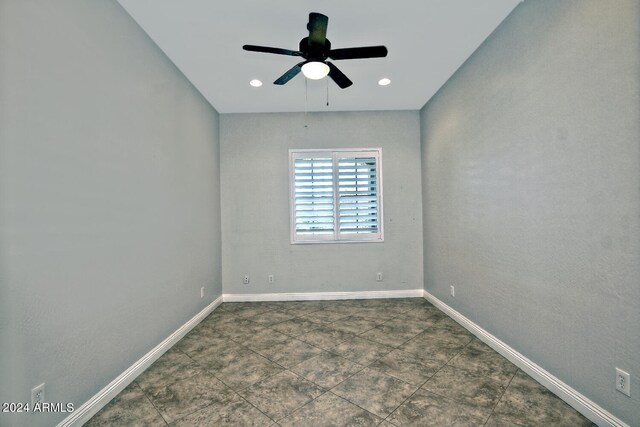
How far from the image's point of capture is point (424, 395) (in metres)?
1.88

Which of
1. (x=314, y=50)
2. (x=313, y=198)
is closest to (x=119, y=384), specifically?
(x=314, y=50)

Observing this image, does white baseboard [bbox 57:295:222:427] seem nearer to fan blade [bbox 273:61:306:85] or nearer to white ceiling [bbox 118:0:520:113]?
fan blade [bbox 273:61:306:85]

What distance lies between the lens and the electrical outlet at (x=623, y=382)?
A: 145 centimetres

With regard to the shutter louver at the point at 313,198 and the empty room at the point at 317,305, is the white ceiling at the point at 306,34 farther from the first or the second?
the shutter louver at the point at 313,198

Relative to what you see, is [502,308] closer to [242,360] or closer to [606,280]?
[606,280]

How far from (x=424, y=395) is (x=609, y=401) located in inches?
40.1

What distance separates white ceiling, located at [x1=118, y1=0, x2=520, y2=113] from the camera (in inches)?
83.6

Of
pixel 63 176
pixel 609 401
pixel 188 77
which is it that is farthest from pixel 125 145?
pixel 609 401

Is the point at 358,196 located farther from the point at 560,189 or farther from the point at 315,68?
the point at 560,189

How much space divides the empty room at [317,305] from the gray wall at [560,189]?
1 centimetres

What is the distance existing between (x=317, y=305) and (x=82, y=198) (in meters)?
2.99

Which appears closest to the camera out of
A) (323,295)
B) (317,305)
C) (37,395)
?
(37,395)

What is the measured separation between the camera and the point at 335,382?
6.72 ft

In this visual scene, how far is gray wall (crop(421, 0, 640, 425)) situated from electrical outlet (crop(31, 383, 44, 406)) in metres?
3.17
